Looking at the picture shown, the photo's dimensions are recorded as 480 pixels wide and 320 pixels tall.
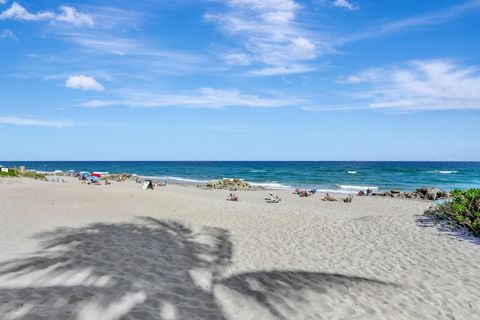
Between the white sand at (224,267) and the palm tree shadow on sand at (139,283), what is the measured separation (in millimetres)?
22

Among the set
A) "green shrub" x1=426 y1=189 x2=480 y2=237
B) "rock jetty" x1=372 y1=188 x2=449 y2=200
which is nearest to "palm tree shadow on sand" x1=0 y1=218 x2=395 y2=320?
"green shrub" x1=426 y1=189 x2=480 y2=237

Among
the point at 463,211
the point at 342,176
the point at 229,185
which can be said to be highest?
the point at 463,211

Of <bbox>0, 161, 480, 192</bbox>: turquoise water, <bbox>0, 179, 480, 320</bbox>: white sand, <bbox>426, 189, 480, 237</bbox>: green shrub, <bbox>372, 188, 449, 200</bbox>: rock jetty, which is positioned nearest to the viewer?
<bbox>0, 179, 480, 320</bbox>: white sand

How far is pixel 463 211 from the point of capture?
44.6 ft

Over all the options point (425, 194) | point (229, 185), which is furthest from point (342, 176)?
point (425, 194)

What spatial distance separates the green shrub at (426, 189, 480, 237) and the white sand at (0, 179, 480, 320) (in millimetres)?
856

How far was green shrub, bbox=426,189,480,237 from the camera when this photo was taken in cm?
1272

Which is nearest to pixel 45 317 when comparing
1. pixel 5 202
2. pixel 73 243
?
pixel 73 243

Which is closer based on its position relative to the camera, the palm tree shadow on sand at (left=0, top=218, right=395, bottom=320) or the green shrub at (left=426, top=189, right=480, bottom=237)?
the palm tree shadow on sand at (left=0, top=218, right=395, bottom=320)

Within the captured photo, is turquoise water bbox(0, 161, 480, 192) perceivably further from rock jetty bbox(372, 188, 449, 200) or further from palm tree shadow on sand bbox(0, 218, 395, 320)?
palm tree shadow on sand bbox(0, 218, 395, 320)

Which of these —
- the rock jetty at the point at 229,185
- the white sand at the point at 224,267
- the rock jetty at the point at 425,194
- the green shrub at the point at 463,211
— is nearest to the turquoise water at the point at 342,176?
the rock jetty at the point at 229,185

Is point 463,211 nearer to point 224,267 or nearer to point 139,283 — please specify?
point 224,267

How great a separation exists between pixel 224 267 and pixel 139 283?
2.39 m

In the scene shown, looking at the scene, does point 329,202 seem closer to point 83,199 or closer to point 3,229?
point 83,199
